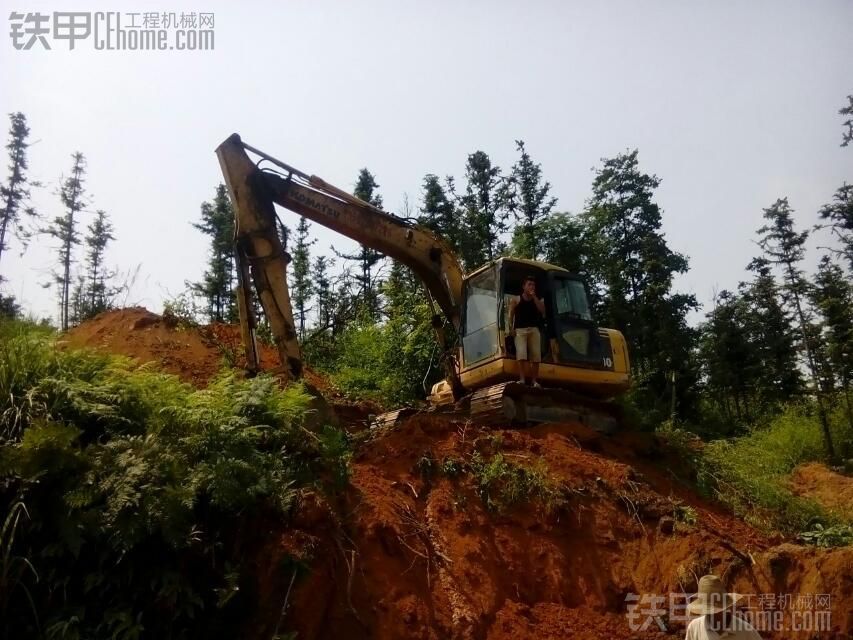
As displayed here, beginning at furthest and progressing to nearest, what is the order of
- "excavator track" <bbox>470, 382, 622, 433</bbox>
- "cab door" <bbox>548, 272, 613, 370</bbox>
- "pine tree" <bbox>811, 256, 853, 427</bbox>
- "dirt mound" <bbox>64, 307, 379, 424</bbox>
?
1. "pine tree" <bbox>811, 256, 853, 427</bbox>
2. "dirt mound" <bbox>64, 307, 379, 424</bbox>
3. "cab door" <bbox>548, 272, 613, 370</bbox>
4. "excavator track" <bbox>470, 382, 622, 433</bbox>

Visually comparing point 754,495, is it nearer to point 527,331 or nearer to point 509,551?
point 527,331

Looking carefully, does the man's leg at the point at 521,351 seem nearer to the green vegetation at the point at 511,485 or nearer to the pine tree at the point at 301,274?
the green vegetation at the point at 511,485

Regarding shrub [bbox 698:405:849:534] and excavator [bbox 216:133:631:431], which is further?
shrub [bbox 698:405:849:534]

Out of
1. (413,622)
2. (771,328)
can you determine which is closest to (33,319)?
(413,622)

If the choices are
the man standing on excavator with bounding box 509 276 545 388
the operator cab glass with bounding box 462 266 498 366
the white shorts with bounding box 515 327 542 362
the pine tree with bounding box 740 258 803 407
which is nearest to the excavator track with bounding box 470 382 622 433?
the man standing on excavator with bounding box 509 276 545 388

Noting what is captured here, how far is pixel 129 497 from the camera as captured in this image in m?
4.68

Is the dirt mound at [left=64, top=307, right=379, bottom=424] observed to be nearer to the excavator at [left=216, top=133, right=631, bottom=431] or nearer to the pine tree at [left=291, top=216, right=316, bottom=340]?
the excavator at [left=216, top=133, right=631, bottom=431]

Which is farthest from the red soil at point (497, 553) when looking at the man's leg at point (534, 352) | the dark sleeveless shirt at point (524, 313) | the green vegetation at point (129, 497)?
the dark sleeveless shirt at point (524, 313)

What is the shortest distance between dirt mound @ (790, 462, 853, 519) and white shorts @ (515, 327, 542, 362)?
23.8 ft

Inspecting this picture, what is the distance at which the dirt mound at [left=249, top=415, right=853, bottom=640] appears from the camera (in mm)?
5355

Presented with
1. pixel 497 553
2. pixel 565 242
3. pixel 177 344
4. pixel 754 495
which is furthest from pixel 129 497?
pixel 565 242

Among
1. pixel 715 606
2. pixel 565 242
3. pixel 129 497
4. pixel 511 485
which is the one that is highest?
pixel 565 242

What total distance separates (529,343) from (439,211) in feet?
73.8

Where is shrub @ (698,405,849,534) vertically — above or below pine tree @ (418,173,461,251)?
below
